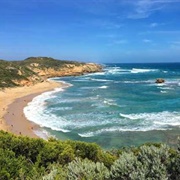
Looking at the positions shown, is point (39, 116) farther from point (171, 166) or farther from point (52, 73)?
point (52, 73)

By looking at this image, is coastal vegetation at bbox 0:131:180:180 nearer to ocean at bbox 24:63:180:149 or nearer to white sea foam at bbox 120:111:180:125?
ocean at bbox 24:63:180:149

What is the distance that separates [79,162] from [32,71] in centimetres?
9417

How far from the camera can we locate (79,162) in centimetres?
895

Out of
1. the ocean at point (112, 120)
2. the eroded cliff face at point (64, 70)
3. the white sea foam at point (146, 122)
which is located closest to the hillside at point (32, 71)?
the eroded cliff face at point (64, 70)

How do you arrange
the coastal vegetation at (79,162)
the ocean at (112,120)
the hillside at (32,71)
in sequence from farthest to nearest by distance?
1. the hillside at (32,71)
2. the ocean at (112,120)
3. the coastal vegetation at (79,162)

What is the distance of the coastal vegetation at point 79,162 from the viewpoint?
24.3 feet

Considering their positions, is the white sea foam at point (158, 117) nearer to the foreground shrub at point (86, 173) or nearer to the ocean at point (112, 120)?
the ocean at point (112, 120)

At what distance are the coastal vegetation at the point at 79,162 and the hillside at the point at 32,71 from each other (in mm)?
57097

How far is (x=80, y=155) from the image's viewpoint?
1566 centimetres

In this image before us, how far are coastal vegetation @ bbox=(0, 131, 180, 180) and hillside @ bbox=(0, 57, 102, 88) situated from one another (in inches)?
2248

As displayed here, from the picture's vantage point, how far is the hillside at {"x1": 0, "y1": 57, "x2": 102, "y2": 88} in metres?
79.3

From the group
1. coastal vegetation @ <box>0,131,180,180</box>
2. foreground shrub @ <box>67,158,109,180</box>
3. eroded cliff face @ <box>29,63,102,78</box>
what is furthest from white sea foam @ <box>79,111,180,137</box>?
eroded cliff face @ <box>29,63,102,78</box>

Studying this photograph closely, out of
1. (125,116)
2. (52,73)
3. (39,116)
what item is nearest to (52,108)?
(39,116)

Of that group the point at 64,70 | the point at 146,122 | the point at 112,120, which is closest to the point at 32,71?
the point at 64,70
